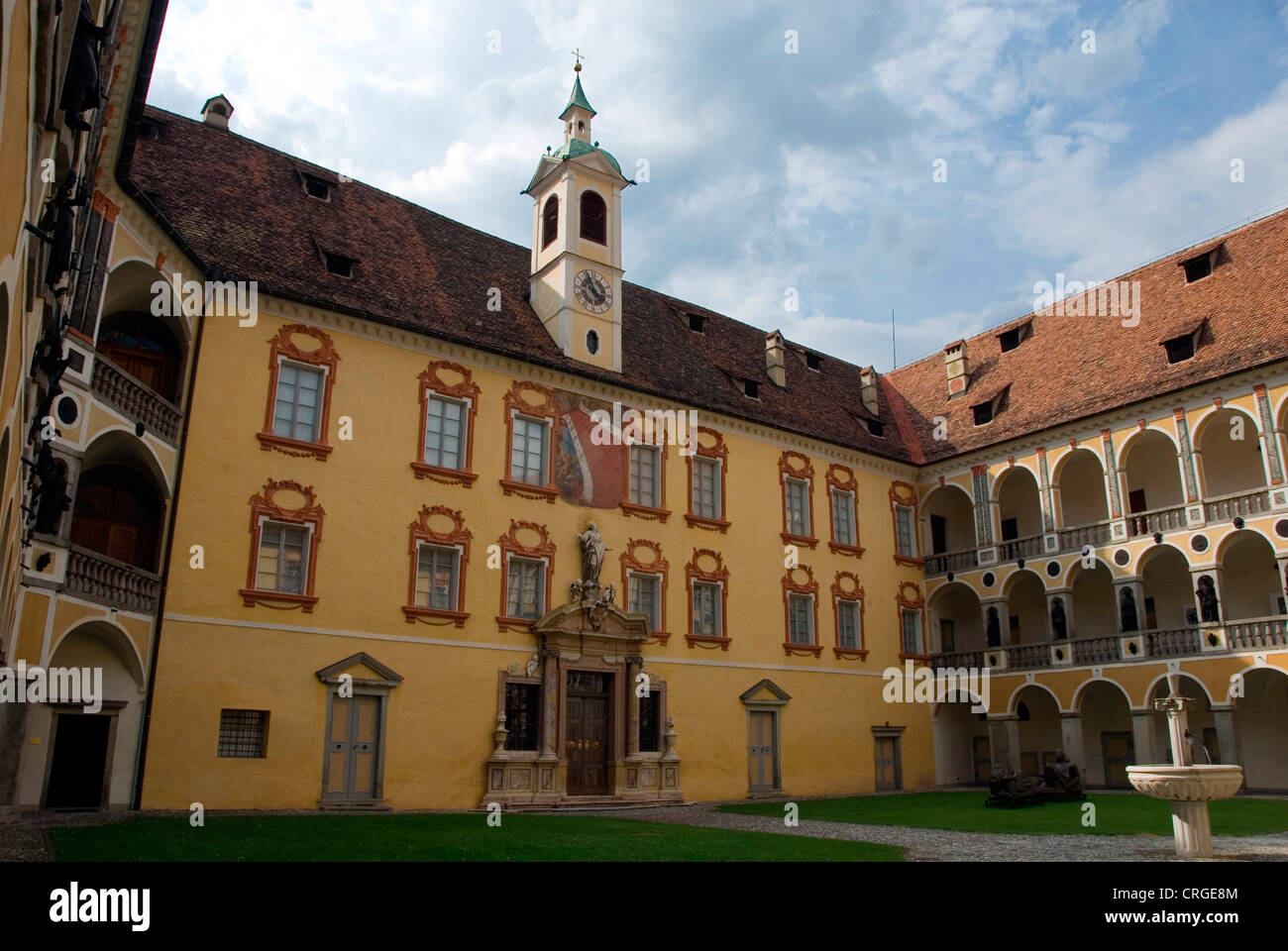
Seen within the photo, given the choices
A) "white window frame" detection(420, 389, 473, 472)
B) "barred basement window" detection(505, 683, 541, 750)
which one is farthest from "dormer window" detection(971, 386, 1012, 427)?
"barred basement window" detection(505, 683, 541, 750)

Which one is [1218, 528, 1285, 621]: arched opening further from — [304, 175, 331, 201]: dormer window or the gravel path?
[304, 175, 331, 201]: dormer window

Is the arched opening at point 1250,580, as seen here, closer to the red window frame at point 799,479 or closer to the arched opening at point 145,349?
the red window frame at point 799,479

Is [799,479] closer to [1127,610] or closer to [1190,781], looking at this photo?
[1127,610]

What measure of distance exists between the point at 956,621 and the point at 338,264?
24.2 metres

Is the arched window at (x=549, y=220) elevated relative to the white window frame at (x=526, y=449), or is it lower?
elevated

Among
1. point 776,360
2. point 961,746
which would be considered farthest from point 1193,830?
point 776,360

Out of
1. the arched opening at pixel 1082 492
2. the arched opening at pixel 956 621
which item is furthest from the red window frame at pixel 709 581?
the arched opening at pixel 1082 492

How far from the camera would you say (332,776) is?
68.9ft

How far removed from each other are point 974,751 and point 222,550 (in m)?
25.5

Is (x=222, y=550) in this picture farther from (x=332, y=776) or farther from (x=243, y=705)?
(x=332, y=776)

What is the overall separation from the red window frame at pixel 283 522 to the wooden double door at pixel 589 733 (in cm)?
691

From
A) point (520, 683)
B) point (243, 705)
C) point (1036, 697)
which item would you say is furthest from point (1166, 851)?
point (1036, 697)

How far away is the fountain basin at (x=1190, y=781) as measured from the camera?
12141 mm

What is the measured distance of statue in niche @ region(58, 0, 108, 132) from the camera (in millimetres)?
9273
